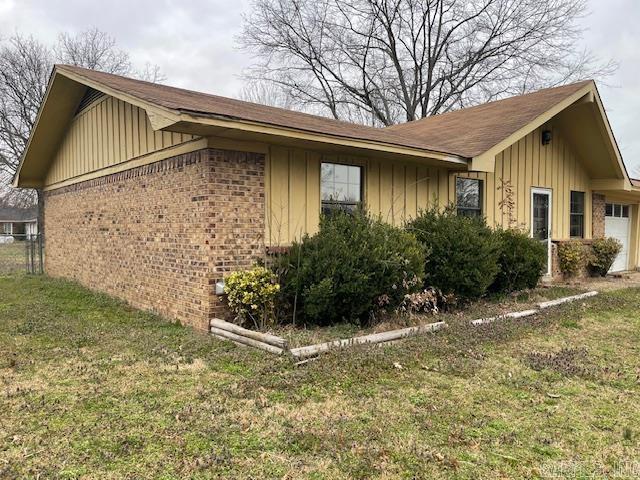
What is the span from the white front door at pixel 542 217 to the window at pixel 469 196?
79.4 inches

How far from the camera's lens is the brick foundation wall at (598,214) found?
13414mm

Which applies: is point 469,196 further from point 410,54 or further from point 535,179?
point 410,54

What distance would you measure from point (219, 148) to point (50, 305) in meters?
4.98

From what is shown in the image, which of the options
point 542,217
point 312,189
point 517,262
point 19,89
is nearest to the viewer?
point 312,189

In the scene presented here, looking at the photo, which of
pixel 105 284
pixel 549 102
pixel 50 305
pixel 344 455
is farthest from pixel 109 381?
pixel 549 102

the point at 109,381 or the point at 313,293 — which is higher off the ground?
the point at 313,293

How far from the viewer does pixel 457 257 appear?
7891 mm

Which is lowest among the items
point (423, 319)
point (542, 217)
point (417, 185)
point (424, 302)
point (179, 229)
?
point (423, 319)

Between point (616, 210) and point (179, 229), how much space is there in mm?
13575

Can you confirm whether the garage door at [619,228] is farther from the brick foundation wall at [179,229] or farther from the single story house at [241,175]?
the brick foundation wall at [179,229]

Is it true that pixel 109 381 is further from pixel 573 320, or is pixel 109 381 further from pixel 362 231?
pixel 573 320

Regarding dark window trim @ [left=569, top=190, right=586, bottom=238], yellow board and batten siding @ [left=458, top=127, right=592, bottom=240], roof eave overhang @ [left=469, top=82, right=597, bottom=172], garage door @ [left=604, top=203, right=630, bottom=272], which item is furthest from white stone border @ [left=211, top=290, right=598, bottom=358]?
garage door @ [left=604, top=203, right=630, bottom=272]

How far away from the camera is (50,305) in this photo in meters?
8.93

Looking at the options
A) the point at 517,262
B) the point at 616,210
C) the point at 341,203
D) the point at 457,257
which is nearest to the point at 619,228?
the point at 616,210
